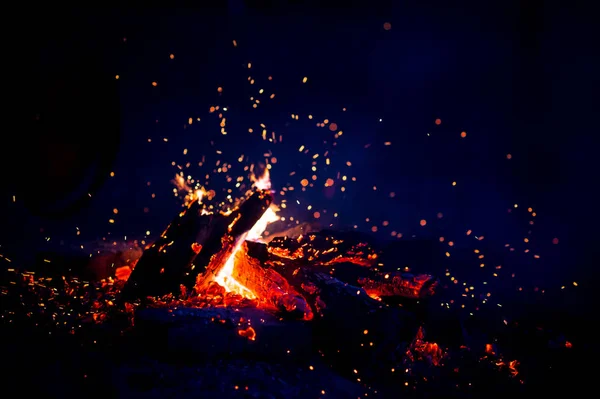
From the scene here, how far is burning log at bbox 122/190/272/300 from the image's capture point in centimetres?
379

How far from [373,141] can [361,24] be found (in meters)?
2.52

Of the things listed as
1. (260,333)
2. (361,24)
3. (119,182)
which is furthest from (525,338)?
(119,182)

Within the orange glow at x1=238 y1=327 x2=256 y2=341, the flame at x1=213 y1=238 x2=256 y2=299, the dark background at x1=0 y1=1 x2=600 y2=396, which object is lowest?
the orange glow at x1=238 y1=327 x2=256 y2=341

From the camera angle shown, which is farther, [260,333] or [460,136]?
[460,136]

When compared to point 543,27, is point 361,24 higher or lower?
lower

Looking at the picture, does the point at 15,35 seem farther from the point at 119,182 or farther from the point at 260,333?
the point at 260,333

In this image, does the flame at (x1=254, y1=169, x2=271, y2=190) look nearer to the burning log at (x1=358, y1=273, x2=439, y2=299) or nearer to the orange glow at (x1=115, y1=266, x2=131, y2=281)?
the orange glow at (x1=115, y1=266, x2=131, y2=281)

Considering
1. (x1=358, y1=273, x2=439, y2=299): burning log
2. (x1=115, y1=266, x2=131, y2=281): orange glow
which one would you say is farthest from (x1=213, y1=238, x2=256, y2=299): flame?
(x1=358, y1=273, x2=439, y2=299): burning log

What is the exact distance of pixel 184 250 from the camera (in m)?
4.00

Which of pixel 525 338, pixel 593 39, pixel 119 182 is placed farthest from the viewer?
pixel 593 39

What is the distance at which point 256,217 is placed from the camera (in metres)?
4.70

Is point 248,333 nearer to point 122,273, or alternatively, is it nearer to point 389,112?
point 122,273

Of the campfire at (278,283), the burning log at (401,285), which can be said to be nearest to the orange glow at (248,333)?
the campfire at (278,283)

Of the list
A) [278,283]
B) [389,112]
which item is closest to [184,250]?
[278,283]
